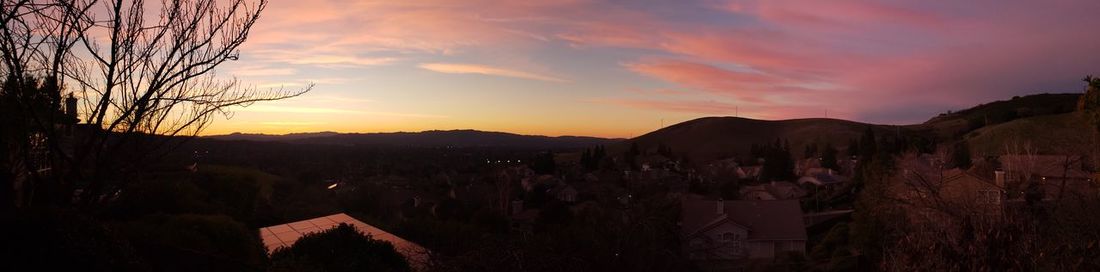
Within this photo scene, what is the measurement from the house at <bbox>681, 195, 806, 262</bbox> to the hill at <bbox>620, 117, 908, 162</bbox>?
77034 millimetres

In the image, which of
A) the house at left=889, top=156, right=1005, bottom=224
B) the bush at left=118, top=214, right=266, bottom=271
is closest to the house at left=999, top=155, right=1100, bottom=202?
the house at left=889, top=156, right=1005, bottom=224

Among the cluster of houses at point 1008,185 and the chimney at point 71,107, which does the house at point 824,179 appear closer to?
the cluster of houses at point 1008,185

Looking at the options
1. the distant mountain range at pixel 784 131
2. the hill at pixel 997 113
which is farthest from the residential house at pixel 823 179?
the distant mountain range at pixel 784 131

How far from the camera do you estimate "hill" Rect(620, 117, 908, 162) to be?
110 meters

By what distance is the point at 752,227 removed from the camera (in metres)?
24.9

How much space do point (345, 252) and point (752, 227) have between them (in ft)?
63.7

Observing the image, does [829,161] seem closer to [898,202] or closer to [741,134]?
[898,202]

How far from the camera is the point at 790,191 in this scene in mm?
44406

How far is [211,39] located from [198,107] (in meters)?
0.68

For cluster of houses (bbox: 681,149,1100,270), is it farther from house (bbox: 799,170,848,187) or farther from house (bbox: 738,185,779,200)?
house (bbox: 799,170,848,187)

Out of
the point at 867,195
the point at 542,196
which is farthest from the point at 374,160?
the point at 867,195

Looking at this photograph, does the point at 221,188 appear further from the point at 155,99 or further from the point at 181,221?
the point at 155,99

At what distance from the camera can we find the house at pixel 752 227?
23.6 meters

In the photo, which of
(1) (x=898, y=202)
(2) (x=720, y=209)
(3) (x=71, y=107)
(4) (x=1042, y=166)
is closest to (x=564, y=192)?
(2) (x=720, y=209)
